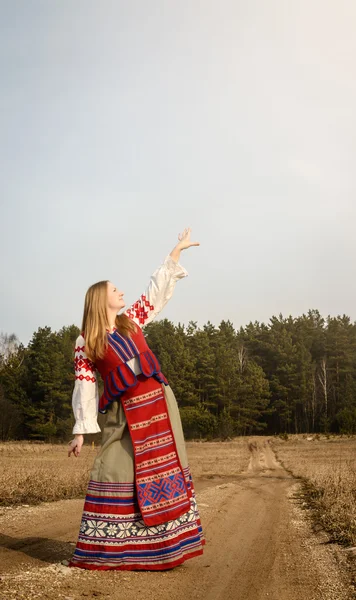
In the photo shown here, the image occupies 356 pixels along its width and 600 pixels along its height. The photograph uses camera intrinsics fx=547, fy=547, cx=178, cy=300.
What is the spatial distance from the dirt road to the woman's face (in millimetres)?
1948

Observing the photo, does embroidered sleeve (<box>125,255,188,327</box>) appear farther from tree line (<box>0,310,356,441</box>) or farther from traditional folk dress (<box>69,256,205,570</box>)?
tree line (<box>0,310,356,441</box>)

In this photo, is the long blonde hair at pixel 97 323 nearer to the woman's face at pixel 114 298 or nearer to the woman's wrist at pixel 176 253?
the woman's face at pixel 114 298

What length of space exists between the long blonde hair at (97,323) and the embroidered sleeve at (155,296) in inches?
7.1

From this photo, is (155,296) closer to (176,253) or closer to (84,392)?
(176,253)

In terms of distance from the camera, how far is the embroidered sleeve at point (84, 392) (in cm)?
420

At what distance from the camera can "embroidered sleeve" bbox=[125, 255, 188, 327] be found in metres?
4.69

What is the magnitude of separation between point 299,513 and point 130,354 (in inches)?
169

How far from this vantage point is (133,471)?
13.4ft

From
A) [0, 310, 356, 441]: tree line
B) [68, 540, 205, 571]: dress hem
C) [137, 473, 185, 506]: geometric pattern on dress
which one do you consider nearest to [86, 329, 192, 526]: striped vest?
[137, 473, 185, 506]: geometric pattern on dress

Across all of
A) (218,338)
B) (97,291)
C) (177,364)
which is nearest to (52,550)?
(97,291)

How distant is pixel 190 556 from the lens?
4.05 metres

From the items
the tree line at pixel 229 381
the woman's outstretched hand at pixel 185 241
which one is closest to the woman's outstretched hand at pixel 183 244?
the woman's outstretched hand at pixel 185 241

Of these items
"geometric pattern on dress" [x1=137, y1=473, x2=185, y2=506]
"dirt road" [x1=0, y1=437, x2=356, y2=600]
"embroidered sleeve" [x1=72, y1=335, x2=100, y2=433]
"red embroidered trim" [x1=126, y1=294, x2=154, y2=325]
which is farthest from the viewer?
"red embroidered trim" [x1=126, y1=294, x2=154, y2=325]

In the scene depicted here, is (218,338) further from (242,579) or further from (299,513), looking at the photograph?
(242,579)
